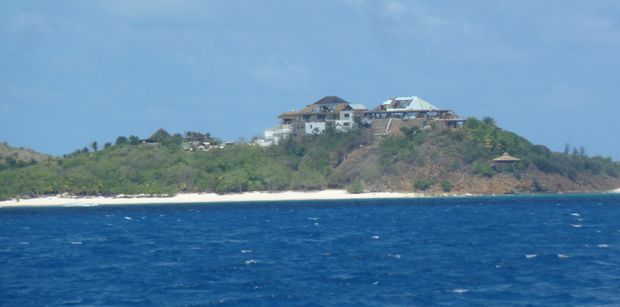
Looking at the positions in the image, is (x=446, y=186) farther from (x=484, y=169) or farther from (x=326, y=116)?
(x=326, y=116)

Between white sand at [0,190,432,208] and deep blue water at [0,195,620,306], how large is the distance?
152 ft

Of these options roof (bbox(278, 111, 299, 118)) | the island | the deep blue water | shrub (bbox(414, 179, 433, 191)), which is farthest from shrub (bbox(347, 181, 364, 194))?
the deep blue water

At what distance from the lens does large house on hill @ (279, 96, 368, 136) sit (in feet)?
515

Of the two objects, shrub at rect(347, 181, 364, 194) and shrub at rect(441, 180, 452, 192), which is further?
shrub at rect(441, 180, 452, 192)

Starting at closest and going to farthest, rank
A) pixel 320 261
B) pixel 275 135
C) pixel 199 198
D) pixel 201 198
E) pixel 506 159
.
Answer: pixel 320 261 < pixel 201 198 < pixel 199 198 < pixel 506 159 < pixel 275 135

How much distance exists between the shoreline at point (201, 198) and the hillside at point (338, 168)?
36.4 inches

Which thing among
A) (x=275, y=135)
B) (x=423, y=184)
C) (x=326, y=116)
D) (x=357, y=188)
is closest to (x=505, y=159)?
(x=423, y=184)

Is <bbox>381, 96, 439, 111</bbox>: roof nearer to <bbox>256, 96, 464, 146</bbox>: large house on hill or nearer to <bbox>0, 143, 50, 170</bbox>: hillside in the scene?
<bbox>256, 96, 464, 146</bbox>: large house on hill

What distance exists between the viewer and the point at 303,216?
310ft

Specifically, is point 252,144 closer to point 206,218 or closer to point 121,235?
point 206,218

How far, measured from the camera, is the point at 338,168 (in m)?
147

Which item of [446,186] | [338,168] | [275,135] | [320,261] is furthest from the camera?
[275,135]

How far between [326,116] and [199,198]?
28.0 metres

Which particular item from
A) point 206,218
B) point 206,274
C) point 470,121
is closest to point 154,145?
point 470,121
